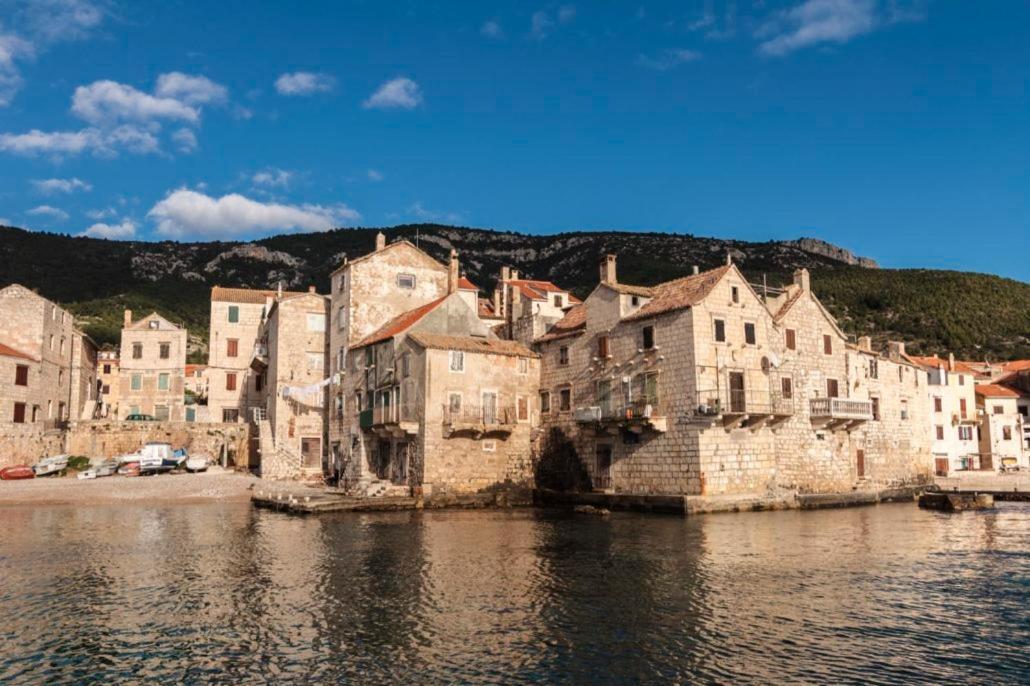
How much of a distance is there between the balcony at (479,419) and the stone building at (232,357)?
82.5 feet

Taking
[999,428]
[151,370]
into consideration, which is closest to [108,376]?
[151,370]

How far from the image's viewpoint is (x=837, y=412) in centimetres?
4797

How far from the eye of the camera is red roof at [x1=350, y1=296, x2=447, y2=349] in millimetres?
50375

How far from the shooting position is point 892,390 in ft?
186

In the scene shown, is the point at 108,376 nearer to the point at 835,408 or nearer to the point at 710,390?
the point at 710,390

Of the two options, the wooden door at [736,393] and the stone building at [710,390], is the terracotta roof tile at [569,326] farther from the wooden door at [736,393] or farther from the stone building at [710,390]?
the wooden door at [736,393]

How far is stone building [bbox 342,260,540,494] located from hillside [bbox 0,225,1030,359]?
163ft

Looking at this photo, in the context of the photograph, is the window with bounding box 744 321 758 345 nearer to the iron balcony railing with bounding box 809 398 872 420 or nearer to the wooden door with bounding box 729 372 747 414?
the wooden door with bounding box 729 372 747 414

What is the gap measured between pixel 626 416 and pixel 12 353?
135ft

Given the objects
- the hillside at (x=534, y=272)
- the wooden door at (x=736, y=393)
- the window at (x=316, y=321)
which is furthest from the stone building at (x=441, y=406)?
the hillside at (x=534, y=272)

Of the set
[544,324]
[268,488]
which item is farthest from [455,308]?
[268,488]

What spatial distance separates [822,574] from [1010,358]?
90.6m

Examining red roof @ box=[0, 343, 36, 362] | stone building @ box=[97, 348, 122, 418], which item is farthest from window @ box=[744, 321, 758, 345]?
stone building @ box=[97, 348, 122, 418]

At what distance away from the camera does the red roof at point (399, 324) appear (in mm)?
50375
